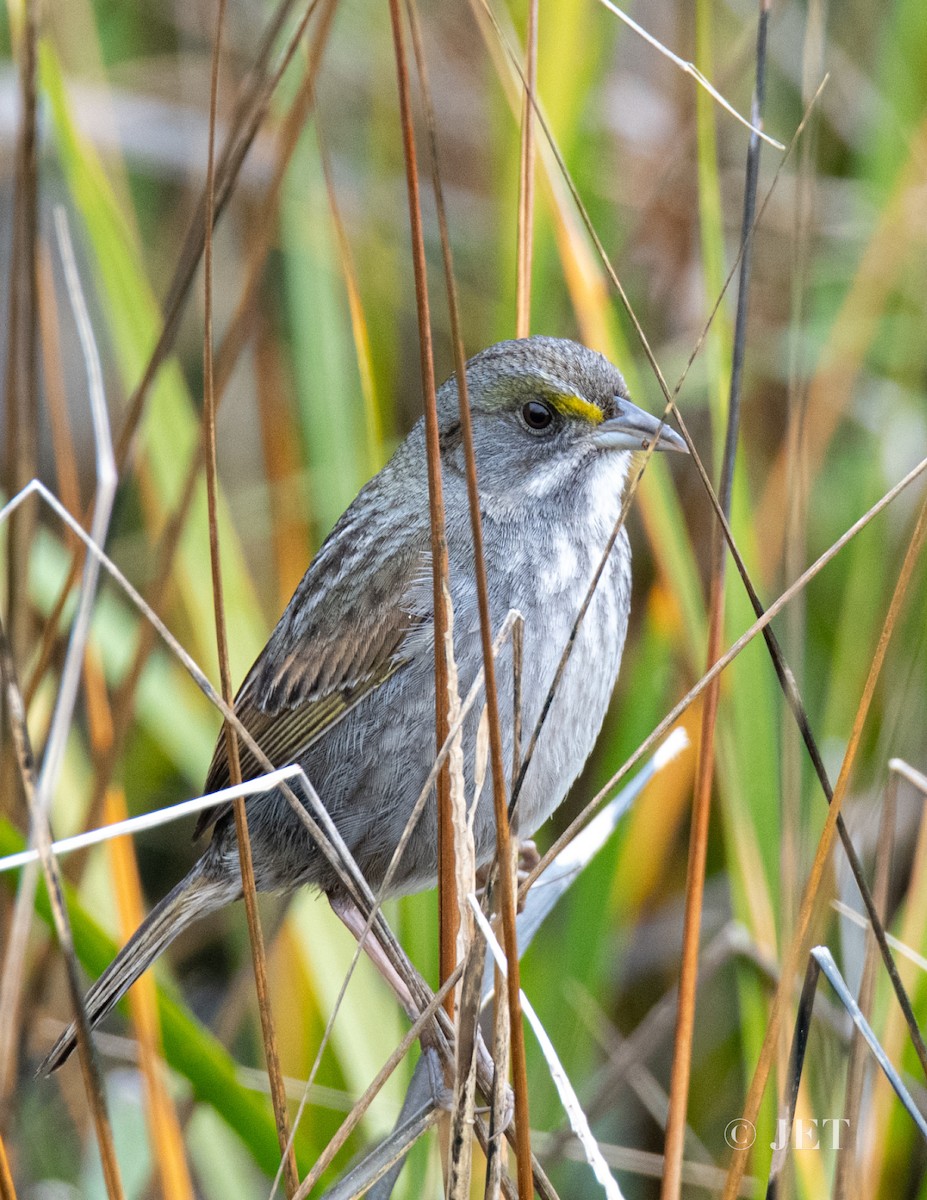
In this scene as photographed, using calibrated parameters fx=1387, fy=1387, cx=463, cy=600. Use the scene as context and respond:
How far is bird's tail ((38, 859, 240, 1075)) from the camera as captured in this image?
2.30 metres

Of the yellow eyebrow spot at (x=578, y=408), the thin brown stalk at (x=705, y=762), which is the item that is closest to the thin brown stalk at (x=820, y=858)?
the thin brown stalk at (x=705, y=762)

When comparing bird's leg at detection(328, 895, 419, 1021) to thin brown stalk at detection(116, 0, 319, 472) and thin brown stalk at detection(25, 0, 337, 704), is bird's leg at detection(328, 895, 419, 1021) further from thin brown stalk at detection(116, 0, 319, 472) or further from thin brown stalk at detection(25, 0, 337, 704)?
thin brown stalk at detection(116, 0, 319, 472)

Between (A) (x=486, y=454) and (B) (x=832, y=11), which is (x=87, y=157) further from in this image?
(B) (x=832, y=11)

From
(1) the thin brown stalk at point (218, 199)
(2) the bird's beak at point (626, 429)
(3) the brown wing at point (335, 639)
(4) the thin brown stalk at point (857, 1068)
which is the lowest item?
(4) the thin brown stalk at point (857, 1068)

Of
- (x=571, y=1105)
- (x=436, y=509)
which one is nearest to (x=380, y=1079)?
(x=571, y=1105)

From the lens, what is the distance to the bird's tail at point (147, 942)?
7.55 ft

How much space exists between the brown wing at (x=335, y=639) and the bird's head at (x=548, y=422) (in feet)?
0.64

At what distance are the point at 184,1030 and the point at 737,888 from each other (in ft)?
3.38

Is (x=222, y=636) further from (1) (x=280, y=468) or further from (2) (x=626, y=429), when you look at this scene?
(1) (x=280, y=468)

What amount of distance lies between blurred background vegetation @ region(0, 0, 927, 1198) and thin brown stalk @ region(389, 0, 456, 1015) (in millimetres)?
559

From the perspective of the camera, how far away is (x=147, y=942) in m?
2.38

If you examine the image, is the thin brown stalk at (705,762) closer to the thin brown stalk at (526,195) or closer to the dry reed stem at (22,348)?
the thin brown stalk at (526,195)

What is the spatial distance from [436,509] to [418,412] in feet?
8.18

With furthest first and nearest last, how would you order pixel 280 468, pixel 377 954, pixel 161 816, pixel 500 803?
pixel 280 468 → pixel 377 954 → pixel 161 816 → pixel 500 803
